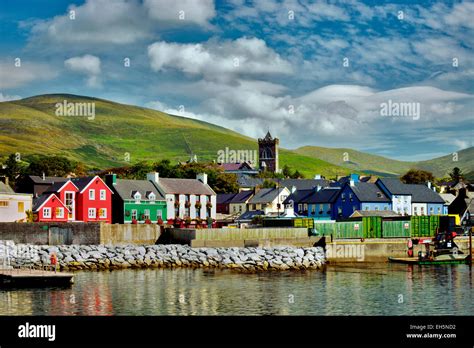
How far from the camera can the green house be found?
94250mm

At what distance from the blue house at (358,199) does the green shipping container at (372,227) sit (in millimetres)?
22397

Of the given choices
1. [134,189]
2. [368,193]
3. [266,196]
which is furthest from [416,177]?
[134,189]

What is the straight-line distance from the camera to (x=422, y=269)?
68938 mm

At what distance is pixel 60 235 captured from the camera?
73.8 metres

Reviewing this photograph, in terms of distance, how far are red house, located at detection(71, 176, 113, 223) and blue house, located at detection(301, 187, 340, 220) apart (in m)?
35.1

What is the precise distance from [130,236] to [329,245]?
69.0ft

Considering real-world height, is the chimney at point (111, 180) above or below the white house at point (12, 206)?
above

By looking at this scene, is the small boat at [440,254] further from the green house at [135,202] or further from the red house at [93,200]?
the red house at [93,200]

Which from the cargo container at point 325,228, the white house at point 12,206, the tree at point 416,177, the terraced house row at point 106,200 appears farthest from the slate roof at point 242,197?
the white house at point 12,206

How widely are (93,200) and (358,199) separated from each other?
38898 millimetres

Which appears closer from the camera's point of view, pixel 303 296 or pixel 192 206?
pixel 303 296

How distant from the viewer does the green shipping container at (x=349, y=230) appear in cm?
8106
